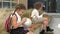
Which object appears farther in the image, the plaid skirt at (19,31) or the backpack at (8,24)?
the plaid skirt at (19,31)

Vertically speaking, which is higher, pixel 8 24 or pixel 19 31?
pixel 8 24

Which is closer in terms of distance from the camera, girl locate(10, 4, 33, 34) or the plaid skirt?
girl locate(10, 4, 33, 34)

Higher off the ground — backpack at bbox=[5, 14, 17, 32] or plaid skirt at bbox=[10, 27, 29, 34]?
backpack at bbox=[5, 14, 17, 32]

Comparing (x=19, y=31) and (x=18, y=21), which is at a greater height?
(x=18, y=21)

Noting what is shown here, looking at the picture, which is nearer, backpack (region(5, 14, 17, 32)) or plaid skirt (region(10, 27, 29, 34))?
backpack (region(5, 14, 17, 32))

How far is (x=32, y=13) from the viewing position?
911 cm

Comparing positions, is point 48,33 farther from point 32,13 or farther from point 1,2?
point 1,2

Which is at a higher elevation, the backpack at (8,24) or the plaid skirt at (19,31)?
the backpack at (8,24)

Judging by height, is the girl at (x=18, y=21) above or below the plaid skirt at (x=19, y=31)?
above

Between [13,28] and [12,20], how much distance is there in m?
0.24

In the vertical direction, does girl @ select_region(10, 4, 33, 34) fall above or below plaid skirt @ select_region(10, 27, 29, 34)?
above

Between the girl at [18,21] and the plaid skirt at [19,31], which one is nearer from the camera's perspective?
the girl at [18,21]

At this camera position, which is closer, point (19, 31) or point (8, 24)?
point (8, 24)

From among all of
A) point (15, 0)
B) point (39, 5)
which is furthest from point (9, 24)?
point (15, 0)
